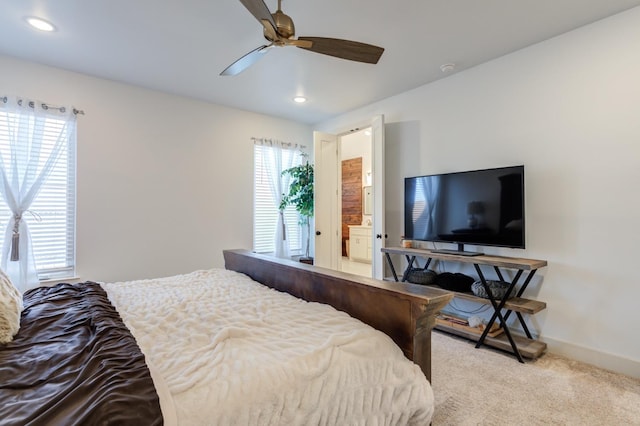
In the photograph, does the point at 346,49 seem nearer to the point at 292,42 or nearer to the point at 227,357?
the point at 292,42

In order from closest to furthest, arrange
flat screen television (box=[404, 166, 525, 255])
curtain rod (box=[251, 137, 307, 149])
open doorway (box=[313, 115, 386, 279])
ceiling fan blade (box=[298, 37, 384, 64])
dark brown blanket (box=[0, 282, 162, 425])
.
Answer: dark brown blanket (box=[0, 282, 162, 425]) → ceiling fan blade (box=[298, 37, 384, 64]) → flat screen television (box=[404, 166, 525, 255]) → open doorway (box=[313, 115, 386, 279]) → curtain rod (box=[251, 137, 307, 149])

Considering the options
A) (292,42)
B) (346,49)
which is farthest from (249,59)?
(346,49)

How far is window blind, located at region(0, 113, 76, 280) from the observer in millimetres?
3100

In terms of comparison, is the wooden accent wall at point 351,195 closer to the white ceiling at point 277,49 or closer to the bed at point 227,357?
the white ceiling at point 277,49

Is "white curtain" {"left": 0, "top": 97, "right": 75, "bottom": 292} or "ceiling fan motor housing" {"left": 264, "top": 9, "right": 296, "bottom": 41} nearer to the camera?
"ceiling fan motor housing" {"left": 264, "top": 9, "right": 296, "bottom": 41}

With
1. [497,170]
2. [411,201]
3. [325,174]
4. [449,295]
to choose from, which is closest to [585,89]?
[497,170]

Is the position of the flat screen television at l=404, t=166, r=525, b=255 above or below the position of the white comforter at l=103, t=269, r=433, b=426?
above

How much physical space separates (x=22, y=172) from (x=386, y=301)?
12.0ft

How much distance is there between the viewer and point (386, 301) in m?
1.51

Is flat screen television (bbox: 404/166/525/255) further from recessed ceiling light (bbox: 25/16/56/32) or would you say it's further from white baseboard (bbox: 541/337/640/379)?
recessed ceiling light (bbox: 25/16/56/32)

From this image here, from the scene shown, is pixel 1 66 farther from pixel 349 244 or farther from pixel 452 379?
pixel 349 244

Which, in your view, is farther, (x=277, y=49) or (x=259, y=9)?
(x=277, y=49)

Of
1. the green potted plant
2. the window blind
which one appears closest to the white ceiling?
the window blind

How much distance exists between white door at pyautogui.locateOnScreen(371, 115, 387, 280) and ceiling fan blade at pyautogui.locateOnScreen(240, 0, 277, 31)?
2235 mm
